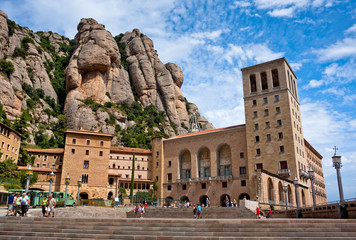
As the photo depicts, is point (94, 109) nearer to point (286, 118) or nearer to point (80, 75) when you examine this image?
point (80, 75)

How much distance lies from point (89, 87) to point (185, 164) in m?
34.3

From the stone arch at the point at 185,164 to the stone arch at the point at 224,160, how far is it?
5.42 metres

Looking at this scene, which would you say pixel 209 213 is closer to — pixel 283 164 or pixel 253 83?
pixel 283 164

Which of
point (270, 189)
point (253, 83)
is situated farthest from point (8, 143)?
point (253, 83)

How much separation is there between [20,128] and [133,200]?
28.0m

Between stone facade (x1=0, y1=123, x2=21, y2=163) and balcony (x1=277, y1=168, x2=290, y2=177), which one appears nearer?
balcony (x1=277, y1=168, x2=290, y2=177)

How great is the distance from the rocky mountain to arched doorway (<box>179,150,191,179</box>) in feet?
62.8

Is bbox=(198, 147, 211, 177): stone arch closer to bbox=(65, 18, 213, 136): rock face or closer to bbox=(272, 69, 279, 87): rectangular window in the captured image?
bbox=(272, 69, 279, 87): rectangular window

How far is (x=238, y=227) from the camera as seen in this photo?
11.8 meters

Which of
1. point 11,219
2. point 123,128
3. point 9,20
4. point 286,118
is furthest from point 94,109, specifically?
point 11,219

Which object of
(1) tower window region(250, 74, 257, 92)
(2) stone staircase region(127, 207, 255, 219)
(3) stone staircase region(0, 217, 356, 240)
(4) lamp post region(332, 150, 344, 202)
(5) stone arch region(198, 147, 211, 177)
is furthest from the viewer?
(5) stone arch region(198, 147, 211, 177)

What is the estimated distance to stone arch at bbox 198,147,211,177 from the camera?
49688 millimetres

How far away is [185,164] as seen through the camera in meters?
51.8

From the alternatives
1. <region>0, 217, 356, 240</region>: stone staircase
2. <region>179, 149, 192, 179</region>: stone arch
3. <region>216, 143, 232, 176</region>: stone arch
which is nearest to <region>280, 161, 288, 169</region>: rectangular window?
<region>216, 143, 232, 176</region>: stone arch
